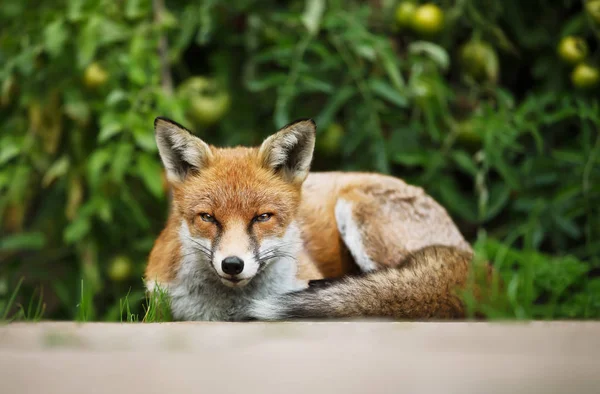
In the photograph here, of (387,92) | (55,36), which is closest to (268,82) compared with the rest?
(387,92)

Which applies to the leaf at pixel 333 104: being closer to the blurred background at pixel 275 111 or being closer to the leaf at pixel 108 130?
the blurred background at pixel 275 111

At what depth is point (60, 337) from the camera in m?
2.26

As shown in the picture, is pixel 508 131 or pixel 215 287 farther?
pixel 508 131

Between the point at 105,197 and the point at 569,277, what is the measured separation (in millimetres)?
3193

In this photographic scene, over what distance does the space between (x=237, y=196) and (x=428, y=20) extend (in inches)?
108

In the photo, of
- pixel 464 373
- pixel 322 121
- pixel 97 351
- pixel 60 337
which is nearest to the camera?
pixel 464 373

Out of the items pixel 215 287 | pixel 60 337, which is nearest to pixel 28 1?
pixel 215 287

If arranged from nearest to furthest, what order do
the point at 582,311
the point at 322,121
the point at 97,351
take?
the point at 97,351, the point at 582,311, the point at 322,121

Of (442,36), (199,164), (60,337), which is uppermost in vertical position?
(442,36)

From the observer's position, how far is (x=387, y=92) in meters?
5.39

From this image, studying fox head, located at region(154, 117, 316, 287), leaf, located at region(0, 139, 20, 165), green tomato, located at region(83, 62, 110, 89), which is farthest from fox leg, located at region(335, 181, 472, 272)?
leaf, located at region(0, 139, 20, 165)

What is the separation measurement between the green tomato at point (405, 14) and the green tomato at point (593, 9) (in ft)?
4.17

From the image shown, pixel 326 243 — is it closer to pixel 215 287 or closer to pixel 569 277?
pixel 215 287

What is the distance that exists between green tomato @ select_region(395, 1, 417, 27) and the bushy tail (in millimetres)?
2441
